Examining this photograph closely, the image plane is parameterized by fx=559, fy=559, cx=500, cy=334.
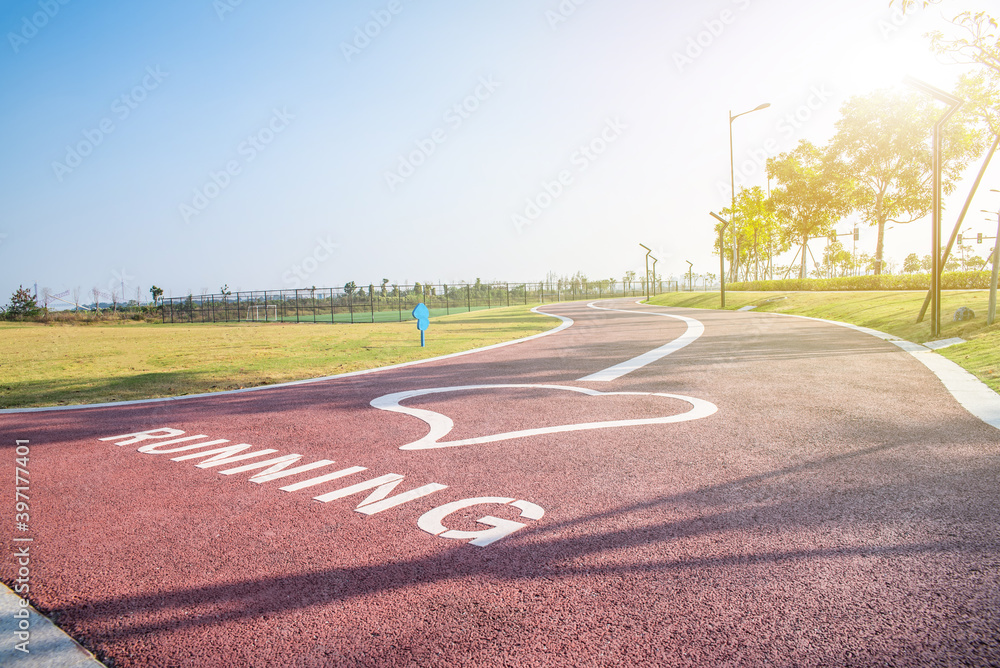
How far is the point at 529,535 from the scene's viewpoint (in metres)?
3.05

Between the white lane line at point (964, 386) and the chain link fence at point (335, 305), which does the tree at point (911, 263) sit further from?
the white lane line at point (964, 386)

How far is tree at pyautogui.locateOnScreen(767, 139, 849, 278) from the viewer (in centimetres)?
3709

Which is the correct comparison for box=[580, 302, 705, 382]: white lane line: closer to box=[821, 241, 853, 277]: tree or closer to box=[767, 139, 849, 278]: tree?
box=[767, 139, 849, 278]: tree

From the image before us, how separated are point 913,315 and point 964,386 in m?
9.57

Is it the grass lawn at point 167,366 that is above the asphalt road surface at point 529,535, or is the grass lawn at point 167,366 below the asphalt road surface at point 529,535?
above

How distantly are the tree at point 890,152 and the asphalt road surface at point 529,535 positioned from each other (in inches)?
1342

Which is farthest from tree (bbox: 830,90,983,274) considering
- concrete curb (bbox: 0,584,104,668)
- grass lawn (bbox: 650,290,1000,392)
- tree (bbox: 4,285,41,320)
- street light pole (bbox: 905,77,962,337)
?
tree (bbox: 4,285,41,320)

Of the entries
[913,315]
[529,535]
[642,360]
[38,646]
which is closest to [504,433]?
[529,535]

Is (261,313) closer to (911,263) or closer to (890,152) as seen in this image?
(890,152)

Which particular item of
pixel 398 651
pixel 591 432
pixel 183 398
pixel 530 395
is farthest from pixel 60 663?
pixel 183 398

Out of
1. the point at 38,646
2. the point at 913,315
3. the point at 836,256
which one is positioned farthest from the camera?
the point at 836,256

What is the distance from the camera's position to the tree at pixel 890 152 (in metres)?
31.7

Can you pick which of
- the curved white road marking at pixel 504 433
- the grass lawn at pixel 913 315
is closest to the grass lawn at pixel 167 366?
the curved white road marking at pixel 504 433

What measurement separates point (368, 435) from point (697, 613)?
3829mm
